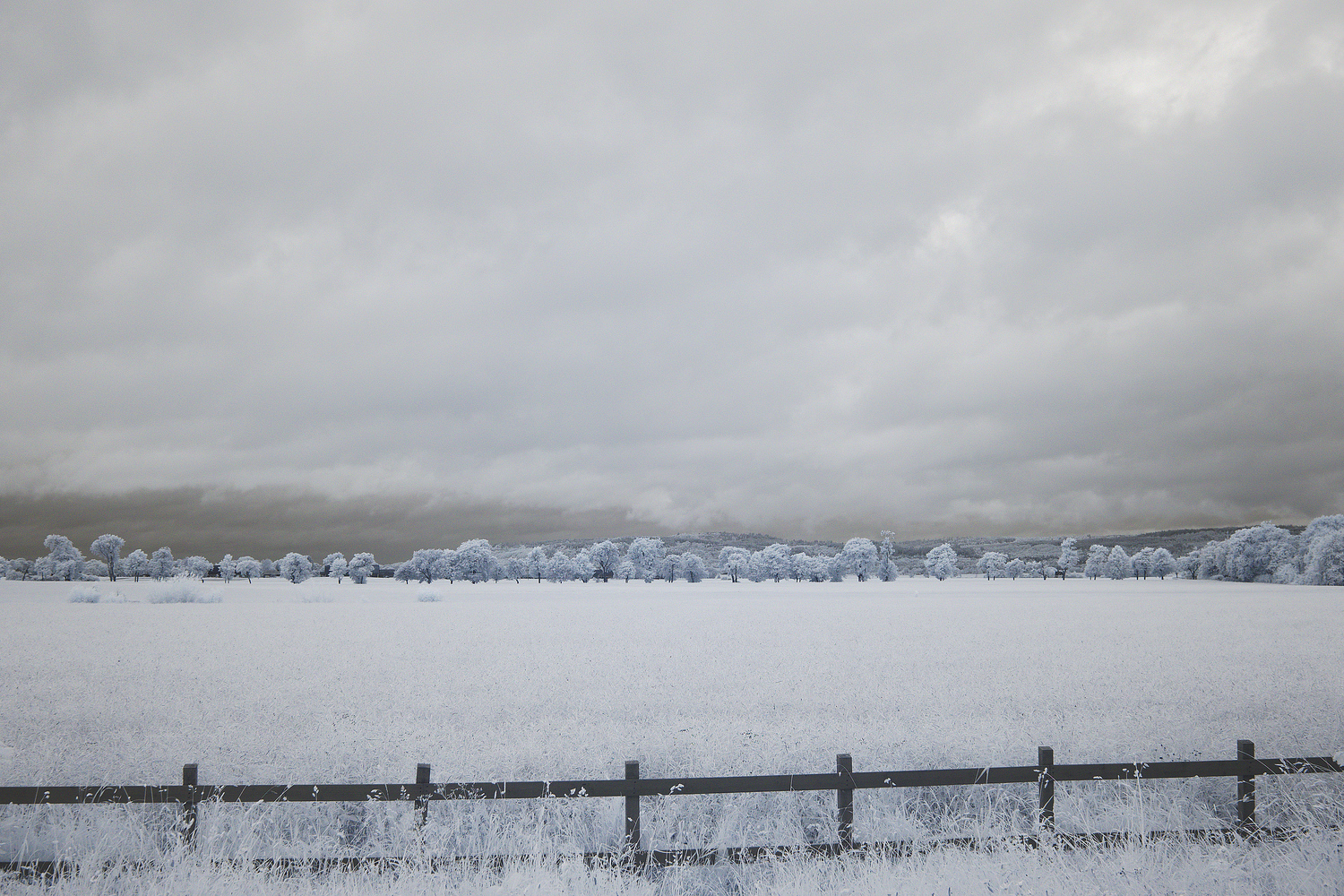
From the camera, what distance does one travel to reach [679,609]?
192 feet

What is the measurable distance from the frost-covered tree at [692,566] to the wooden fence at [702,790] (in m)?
177

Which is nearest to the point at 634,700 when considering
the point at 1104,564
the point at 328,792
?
the point at 328,792

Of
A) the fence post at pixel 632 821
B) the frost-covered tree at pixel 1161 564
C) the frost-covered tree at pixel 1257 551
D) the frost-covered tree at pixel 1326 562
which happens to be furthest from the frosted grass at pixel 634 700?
the frost-covered tree at pixel 1161 564

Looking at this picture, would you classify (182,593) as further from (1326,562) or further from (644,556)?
(1326,562)

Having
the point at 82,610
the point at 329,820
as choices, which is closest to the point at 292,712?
the point at 329,820

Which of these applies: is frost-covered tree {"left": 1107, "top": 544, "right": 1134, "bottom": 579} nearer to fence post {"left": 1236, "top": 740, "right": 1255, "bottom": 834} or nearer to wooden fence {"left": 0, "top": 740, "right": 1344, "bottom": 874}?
fence post {"left": 1236, "top": 740, "right": 1255, "bottom": 834}

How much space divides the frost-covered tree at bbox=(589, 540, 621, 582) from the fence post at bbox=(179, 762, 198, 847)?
17306 cm

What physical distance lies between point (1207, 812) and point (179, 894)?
13191 millimetres

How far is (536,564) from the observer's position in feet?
600

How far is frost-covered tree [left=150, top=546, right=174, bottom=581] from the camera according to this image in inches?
6403

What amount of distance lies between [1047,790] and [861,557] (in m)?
158

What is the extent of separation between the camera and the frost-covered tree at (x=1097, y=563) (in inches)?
7539

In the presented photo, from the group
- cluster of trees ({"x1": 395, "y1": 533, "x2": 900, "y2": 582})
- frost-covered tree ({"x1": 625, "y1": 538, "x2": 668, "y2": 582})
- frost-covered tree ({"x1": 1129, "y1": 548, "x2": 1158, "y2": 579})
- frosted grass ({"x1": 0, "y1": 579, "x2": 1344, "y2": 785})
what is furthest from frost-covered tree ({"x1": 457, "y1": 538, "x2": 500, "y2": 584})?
frost-covered tree ({"x1": 1129, "y1": 548, "x2": 1158, "y2": 579})

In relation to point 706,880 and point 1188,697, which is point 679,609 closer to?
point 1188,697
